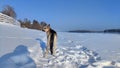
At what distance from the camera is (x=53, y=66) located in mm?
8141

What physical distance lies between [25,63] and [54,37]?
A: 3.13 meters

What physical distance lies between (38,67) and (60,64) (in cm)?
99

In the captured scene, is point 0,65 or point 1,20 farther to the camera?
point 1,20

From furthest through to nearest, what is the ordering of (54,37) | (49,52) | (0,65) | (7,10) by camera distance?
(7,10) < (49,52) < (54,37) < (0,65)

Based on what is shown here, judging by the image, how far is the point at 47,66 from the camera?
26.7ft

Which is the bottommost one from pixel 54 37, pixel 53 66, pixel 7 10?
pixel 53 66

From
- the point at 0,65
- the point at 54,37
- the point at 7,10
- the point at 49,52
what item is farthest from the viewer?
the point at 7,10

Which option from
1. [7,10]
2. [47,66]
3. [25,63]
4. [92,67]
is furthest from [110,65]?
[7,10]

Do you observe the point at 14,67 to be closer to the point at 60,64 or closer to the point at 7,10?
the point at 60,64

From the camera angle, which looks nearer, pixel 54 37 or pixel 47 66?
pixel 47 66

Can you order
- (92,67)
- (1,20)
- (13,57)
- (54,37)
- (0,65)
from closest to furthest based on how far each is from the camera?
(0,65)
(92,67)
(13,57)
(54,37)
(1,20)

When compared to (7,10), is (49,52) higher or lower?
lower

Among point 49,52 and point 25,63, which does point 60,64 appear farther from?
point 49,52

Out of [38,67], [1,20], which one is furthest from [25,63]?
[1,20]
